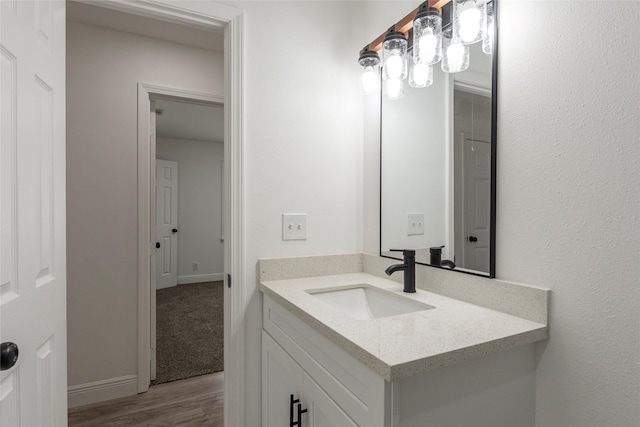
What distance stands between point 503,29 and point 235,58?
1.02 meters

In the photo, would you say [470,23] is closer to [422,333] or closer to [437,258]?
[437,258]

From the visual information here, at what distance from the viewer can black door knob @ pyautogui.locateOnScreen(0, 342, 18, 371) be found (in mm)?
773

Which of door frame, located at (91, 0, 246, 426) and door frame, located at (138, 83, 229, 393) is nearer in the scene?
door frame, located at (91, 0, 246, 426)

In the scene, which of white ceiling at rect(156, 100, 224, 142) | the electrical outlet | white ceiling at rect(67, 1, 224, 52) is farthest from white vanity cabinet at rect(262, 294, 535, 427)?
white ceiling at rect(156, 100, 224, 142)

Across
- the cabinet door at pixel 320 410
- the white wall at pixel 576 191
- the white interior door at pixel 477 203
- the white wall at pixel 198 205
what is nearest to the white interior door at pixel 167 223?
the white wall at pixel 198 205

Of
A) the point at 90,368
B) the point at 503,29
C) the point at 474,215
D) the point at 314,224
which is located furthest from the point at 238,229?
the point at 90,368

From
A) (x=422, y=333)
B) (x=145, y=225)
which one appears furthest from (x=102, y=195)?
(x=422, y=333)

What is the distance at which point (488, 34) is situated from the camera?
1.07 metres

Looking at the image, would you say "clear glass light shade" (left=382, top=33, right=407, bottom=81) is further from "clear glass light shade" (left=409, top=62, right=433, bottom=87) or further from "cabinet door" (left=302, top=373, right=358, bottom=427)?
"cabinet door" (left=302, top=373, right=358, bottom=427)

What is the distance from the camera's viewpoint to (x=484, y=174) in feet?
3.59

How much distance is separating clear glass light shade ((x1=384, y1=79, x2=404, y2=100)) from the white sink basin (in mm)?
821

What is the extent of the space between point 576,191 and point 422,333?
1.75 ft

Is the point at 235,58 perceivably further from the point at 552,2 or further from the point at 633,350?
the point at 633,350

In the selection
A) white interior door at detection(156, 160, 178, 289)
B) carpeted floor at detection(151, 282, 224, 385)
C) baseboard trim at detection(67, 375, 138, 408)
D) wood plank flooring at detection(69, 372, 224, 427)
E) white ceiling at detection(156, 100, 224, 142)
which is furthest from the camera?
white interior door at detection(156, 160, 178, 289)
